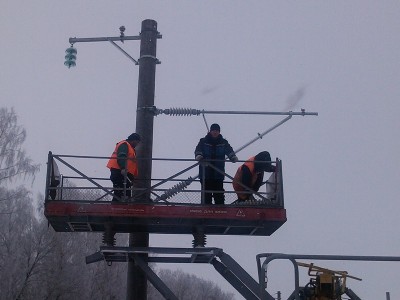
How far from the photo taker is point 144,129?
544 inches

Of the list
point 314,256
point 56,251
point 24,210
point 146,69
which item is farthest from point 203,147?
point 24,210

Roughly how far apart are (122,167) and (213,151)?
1842 mm

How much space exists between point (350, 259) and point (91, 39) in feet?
33.9

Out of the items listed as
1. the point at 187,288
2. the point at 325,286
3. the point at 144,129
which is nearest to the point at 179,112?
the point at 144,129

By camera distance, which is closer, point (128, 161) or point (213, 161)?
point (213, 161)

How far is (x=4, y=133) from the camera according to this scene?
43.2 m

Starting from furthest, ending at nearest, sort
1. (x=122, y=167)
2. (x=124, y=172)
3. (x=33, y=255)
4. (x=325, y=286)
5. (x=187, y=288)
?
1. (x=187, y=288)
2. (x=33, y=255)
3. (x=122, y=167)
4. (x=124, y=172)
5. (x=325, y=286)

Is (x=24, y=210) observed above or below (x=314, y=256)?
above

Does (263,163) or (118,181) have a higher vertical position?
(263,163)

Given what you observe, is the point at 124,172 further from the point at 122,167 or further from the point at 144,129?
the point at 144,129

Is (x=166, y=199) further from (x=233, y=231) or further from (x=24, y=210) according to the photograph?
(x=24, y=210)

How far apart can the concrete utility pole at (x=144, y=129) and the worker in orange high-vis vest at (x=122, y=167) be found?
25 centimetres

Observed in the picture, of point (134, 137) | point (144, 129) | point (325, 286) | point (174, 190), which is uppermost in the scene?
point (144, 129)

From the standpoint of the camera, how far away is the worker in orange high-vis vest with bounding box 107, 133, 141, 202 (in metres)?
11.9
